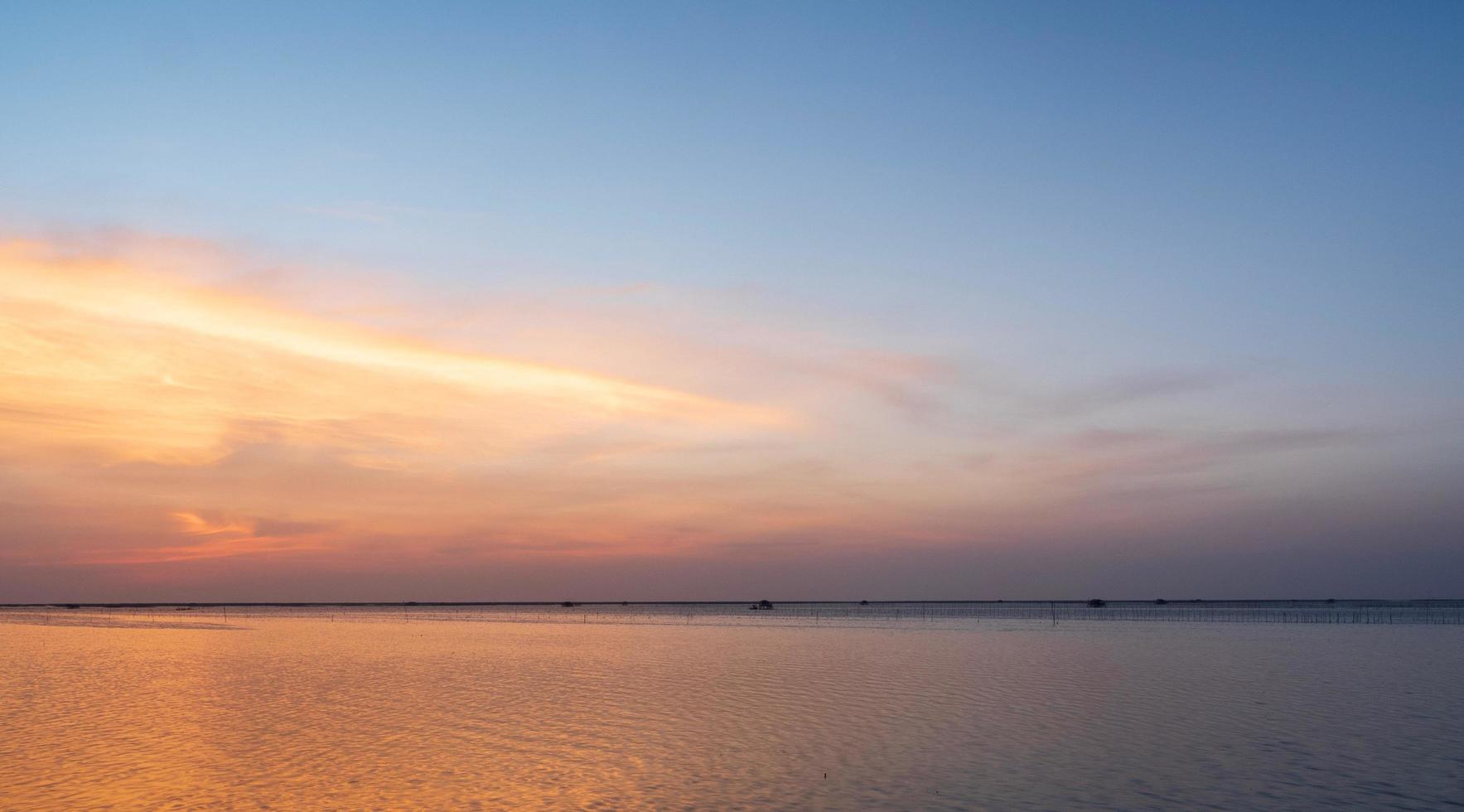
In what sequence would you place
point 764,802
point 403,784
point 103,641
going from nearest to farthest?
point 764,802
point 403,784
point 103,641

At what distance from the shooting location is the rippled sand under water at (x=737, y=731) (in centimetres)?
2359

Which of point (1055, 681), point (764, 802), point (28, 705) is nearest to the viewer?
point (764, 802)

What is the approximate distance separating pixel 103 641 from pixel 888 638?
70.5 m

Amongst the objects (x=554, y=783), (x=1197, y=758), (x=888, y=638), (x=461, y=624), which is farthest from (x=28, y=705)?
(x=461, y=624)

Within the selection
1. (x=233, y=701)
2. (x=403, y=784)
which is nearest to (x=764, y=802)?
(x=403, y=784)

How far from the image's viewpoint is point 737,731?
108ft

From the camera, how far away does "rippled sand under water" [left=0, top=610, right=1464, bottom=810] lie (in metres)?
23.6

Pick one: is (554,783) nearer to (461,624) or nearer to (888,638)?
(888,638)

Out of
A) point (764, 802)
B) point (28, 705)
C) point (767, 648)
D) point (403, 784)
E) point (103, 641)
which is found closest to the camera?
point (764, 802)

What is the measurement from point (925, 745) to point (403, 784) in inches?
593

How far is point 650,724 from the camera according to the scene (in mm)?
34625

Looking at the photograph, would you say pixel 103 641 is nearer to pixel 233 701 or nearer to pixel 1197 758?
pixel 233 701

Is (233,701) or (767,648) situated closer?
(233,701)

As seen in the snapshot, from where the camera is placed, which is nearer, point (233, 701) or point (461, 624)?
point (233, 701)
